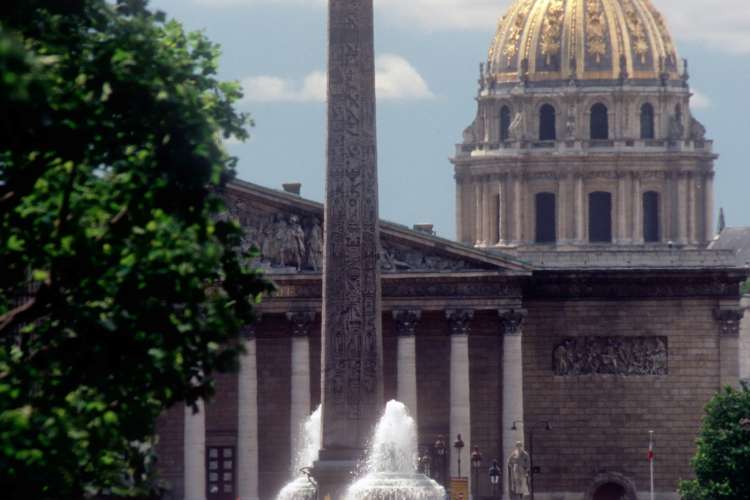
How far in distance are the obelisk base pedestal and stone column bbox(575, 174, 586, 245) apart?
98.2 metres

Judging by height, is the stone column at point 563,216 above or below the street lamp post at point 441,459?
above

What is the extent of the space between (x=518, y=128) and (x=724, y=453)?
5289 cm

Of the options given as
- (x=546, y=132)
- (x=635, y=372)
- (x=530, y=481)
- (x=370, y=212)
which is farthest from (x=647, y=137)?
(x=370, y=212)

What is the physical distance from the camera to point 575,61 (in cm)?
15962

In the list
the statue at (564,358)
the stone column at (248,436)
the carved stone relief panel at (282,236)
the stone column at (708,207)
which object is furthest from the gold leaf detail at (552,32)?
the stone column at (248,436)

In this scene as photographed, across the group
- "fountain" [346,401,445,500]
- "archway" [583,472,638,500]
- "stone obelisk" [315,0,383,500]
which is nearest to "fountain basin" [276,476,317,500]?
"fountain" [346,401,445,500]

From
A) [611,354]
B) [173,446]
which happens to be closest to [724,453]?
[611,354]

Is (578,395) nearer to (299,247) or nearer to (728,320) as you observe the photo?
(728,320)

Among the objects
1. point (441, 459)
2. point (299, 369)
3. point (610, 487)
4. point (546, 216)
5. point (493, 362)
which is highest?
point (546, 216)

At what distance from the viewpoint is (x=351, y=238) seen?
59781mm

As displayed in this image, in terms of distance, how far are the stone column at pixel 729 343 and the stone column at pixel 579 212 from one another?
38.3 metres

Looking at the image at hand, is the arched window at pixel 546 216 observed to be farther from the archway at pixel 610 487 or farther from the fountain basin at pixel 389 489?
the fountain basin at pixel 389 489

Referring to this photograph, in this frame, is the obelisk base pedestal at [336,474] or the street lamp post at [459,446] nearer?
the obelisk base pedestal at [336,474]

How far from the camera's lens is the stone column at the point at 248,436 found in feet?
375
